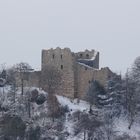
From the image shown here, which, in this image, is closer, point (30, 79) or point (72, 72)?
point (72, 72)

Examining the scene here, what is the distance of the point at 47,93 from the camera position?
93000mm

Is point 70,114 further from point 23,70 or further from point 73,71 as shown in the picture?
point 23,70

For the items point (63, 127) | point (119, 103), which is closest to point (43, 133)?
point (63, 127)

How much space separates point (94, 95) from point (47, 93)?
5164 mm

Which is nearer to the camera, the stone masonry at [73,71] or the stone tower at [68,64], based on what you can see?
the stone masonry at [73,71]

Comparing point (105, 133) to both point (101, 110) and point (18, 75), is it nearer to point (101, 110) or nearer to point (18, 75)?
point (101, 110)

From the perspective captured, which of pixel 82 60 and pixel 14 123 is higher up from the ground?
pixel 82 60

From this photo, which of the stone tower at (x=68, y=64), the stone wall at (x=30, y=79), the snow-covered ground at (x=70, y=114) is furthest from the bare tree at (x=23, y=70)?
the stone tower at (x=68, y=64)

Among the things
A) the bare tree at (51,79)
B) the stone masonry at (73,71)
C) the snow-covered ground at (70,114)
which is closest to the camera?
the snow-covered ground at (70,114)

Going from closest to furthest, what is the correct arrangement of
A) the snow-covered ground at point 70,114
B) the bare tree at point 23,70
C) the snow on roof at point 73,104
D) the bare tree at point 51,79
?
the snow-covered ground at point 70,114 → the snow on roof at point 73,104 → the bare tree at point 51,79 → the bare tree at point 23,70

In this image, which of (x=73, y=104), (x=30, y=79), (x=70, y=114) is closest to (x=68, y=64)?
(x=30, y=79)

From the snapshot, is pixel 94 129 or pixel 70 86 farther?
pixel 70 86

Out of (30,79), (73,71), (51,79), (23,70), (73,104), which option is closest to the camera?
(73,104)

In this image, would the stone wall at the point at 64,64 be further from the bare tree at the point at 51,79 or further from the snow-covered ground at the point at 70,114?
the snow-covered ground at the point at 70,114
